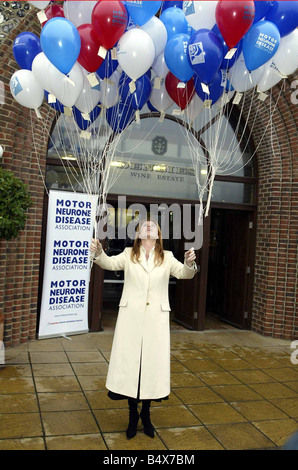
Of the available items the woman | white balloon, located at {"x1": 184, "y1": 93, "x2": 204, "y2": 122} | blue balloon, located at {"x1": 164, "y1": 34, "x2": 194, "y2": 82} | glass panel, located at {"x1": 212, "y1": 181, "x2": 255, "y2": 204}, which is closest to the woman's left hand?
the woman

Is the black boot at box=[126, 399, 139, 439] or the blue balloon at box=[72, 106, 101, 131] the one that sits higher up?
the blue balloon at box=[72, 106, 101, 131]

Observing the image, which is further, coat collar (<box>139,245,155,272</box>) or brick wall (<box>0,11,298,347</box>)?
brick wall (<box>0,11,298,347</box>)

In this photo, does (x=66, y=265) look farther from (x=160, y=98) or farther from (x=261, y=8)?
(x=261, y=8)

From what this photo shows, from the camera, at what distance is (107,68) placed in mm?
3939

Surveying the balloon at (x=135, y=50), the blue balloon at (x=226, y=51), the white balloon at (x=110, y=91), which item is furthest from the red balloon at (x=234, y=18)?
the white balloon at (x=110, y=91)

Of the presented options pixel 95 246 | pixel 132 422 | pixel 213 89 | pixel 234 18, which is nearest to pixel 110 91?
pixel 213 89

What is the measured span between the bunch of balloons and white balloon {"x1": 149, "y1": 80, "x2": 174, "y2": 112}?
0.04ft

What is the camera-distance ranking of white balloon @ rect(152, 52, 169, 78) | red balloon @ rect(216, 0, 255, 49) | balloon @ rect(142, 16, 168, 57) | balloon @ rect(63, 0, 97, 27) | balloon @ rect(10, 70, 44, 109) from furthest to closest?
white balloon @ rect(152, 52, 169, 78), balloon @ rect(10, 70, 44, 109), balloon @ rect(63, 0, 97, 27), balloon @ rect(142, 16, 168, 57), red balloon @ rect(216, 0, 255, 49)

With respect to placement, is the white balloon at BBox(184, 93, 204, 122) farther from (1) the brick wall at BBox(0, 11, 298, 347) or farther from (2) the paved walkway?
(2) the paved walkway

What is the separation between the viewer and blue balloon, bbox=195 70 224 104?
13.0 ft

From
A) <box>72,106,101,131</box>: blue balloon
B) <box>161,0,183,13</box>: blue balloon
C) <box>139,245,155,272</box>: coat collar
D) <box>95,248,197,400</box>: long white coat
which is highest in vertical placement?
<box>161,0,183,13</box>: blue balloon

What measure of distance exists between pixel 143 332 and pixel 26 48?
305cm
